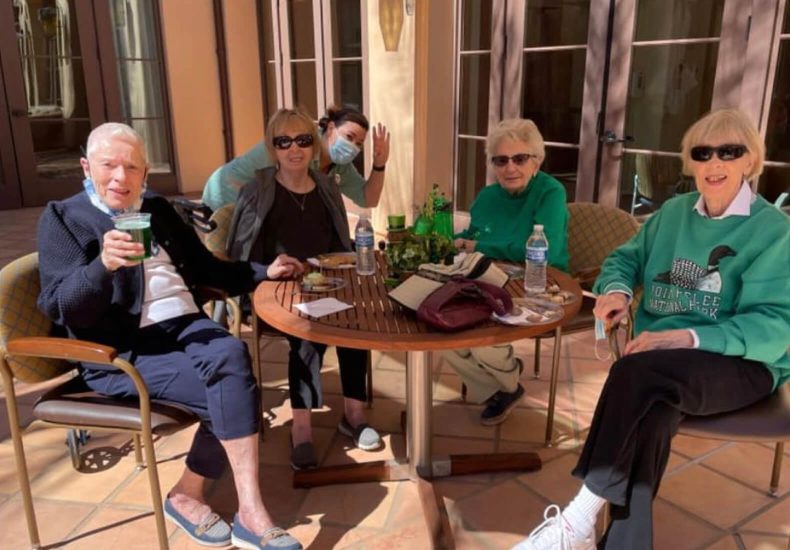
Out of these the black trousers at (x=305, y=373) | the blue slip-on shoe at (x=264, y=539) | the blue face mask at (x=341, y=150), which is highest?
the blue face mask at (x=341, y=150)

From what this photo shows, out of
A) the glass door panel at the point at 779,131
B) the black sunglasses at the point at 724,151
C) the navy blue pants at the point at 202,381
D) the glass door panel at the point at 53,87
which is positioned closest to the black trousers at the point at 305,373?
the navy blue pants at the point at 202,381

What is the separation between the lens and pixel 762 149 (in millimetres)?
1673

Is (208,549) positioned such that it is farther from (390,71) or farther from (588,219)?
(390,71)

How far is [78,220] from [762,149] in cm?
184

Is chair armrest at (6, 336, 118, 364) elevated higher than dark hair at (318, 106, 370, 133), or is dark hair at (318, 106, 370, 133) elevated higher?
dark hair at (318, 106, 370, 133)

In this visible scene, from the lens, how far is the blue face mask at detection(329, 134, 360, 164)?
2.78 meters

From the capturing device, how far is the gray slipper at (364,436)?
Answer: 2.26 m

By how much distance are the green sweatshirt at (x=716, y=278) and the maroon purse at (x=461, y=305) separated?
39 centimetres

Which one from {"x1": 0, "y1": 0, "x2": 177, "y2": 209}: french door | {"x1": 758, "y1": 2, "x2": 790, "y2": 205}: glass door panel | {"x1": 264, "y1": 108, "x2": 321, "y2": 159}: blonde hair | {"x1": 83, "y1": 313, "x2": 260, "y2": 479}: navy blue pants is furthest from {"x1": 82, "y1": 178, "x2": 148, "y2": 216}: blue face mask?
{"x1": 0, "y1": 0, "x2": 177, "y2": 209}: french door

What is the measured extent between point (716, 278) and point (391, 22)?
11.3 ft

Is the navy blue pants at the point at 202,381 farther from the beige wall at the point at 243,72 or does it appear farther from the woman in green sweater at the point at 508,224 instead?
the beige wall at the point at 243,72

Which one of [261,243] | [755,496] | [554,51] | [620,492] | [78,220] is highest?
[554,51]

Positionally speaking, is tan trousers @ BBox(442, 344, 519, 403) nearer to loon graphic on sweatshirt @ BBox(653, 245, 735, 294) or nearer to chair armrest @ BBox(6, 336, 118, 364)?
loon graphic on sweatshirt @ BBox(653, 245, 735, 294)

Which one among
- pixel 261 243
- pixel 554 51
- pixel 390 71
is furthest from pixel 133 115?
pixel 261 243
